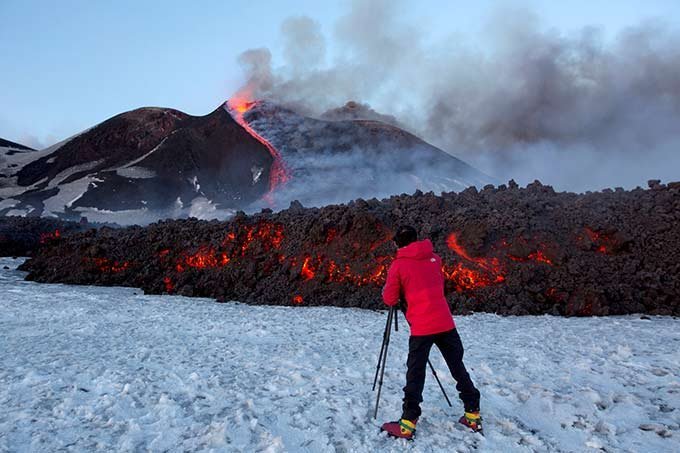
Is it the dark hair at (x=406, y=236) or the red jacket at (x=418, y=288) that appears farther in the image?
the dark hair at (x=406, y=236)

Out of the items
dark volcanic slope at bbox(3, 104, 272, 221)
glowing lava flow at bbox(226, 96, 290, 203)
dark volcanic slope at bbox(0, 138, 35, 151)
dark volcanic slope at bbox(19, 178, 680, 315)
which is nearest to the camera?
dark volcanic slope at bbox(19, 178, 680, 315)

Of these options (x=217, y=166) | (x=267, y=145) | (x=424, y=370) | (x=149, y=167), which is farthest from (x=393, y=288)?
(x=149, y=167)

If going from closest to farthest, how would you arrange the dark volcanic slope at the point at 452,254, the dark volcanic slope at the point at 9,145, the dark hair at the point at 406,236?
the dark hair at the point at 406,236, the dark volcanic slope at the point at 452,254, the dark volcanic slope at the point at 9,145

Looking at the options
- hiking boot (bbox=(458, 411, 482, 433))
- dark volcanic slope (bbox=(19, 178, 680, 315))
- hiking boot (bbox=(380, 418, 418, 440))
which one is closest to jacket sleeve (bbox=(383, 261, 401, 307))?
hiking boot (bbox=(380, 418, 418, 440))

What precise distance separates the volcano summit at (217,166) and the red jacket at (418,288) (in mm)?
34315

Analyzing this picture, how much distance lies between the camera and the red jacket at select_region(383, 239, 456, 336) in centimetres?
422

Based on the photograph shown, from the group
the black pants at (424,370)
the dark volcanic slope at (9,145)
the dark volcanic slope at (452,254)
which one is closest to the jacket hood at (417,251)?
the black pants at (424,370)

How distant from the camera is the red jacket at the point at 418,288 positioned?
422 cm

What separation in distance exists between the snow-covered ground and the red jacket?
118 cm

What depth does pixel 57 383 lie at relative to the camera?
17.8 feet

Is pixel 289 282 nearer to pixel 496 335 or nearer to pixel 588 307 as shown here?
pixel 496 335

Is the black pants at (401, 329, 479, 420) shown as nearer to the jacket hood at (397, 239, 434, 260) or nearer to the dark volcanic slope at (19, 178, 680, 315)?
the jacket hood at (397, 239, 434, 260)

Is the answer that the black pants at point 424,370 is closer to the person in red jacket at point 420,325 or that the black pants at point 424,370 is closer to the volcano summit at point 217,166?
the person in red jacket at point 420,325

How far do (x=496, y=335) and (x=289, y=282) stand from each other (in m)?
6.66
